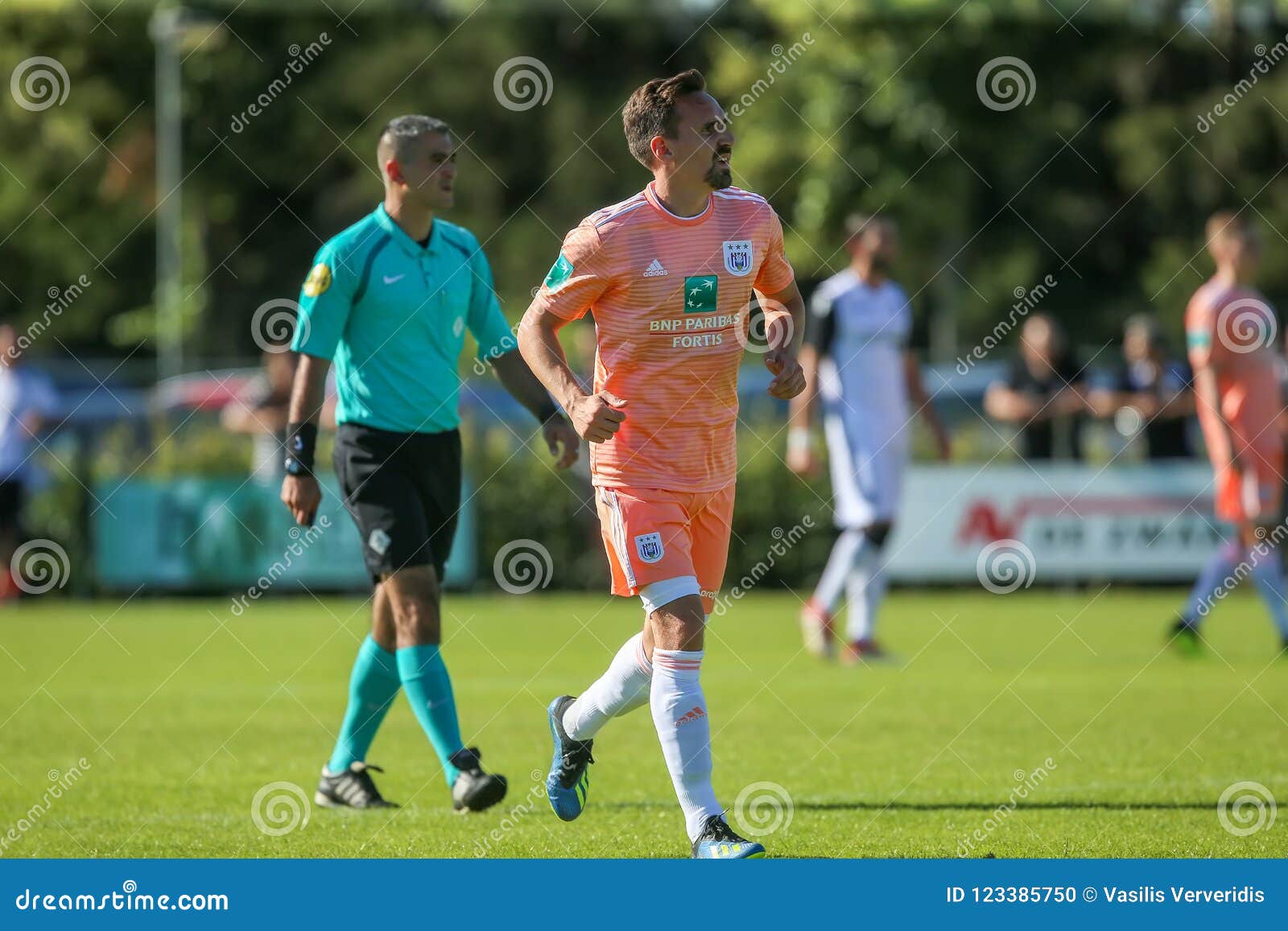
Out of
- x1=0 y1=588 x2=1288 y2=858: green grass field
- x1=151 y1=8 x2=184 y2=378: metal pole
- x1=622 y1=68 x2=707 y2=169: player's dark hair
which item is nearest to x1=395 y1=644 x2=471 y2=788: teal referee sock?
x1=0 y1=588 x2=1288 y2=858: green grass field

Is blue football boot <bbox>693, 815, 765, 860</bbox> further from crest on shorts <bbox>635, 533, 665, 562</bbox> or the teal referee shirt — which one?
the teal referee shirt

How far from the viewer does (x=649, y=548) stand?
580 centimetres

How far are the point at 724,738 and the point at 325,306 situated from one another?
3.23 meters

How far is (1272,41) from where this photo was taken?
37562mm

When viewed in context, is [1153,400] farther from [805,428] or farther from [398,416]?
[398,416]

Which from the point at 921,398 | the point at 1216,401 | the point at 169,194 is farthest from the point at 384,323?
the point at 169,194

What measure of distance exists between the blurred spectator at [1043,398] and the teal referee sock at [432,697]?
11646mm

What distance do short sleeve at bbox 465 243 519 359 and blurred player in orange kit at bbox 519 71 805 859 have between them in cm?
150

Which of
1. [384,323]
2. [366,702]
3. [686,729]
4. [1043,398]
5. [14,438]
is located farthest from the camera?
[14,438]

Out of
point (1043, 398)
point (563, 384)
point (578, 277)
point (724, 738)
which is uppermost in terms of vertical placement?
point (578, 277)

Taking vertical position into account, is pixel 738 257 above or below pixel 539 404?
above
